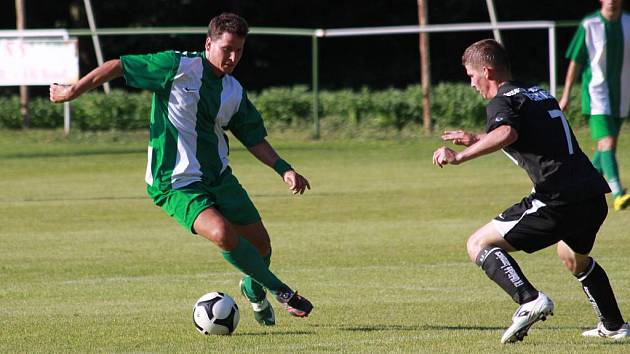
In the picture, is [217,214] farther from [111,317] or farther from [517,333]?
[517,333]

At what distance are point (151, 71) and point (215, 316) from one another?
59.8 inches

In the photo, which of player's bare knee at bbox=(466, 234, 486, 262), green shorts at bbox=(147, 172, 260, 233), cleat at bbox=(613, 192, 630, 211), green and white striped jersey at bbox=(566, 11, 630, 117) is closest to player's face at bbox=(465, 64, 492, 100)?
player's bare knee at bbox=(466, 234, 486, 262)

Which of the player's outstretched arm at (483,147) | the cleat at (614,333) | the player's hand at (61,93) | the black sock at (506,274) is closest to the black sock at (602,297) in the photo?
the cleat at (614,333)

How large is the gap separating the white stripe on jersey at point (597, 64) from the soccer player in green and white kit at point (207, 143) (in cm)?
678

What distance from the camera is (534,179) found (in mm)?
7090

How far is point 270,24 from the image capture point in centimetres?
4147

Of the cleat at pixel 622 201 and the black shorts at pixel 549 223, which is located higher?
Result: the black shorts at pixel 549 223

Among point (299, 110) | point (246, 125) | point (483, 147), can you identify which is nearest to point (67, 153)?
point (299, 110)

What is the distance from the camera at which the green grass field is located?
7531 millimetres

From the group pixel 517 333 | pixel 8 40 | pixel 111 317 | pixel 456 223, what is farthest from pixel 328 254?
pixel 8 40

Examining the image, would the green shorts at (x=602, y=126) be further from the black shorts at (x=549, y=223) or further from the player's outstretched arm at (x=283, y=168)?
the black shorts at (x=549, y=223)

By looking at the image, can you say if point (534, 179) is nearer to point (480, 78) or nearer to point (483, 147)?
point (483, 147)

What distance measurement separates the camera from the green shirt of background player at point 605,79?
14.0m

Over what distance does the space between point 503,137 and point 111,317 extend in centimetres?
308
